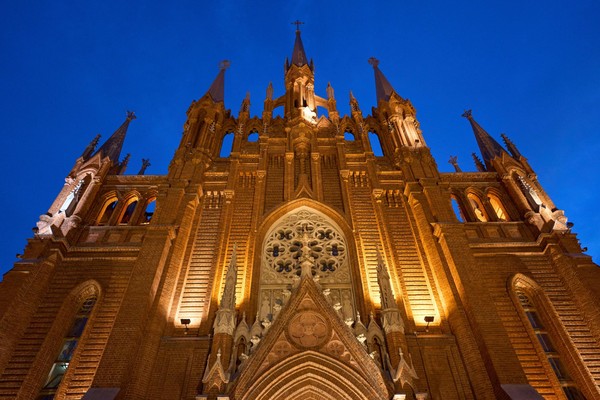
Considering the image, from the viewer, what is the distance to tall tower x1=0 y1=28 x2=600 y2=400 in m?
13.3

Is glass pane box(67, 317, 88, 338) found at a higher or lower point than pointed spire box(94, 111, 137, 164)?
lower

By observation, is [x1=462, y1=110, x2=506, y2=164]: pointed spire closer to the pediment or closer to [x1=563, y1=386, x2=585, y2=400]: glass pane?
[x1=563, y1=386, x2=585, y2=400]: glass pane

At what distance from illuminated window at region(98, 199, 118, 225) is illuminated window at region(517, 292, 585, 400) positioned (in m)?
18.0

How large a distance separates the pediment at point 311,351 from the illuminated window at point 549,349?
252 inches

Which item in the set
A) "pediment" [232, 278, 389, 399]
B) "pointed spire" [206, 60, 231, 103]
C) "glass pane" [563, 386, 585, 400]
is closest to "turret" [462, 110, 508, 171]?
"glass pane" [563, 386, 585, 400]

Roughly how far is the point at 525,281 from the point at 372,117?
516 inches

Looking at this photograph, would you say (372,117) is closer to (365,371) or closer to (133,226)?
(133,226)

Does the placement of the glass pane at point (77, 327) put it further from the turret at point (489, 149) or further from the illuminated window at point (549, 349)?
the turret at point (489, 149)

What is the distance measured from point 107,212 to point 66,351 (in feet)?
25.2

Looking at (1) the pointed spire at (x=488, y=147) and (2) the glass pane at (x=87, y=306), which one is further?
(1) the pointed spire at (x=488, y=147)

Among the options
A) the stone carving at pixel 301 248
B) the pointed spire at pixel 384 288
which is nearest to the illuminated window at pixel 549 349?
the pointed spire at pixel 384 288

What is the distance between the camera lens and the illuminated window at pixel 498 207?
67.0 ft

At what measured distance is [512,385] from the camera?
41.5 feet

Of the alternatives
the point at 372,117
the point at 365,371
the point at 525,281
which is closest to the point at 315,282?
the point at 365,371
